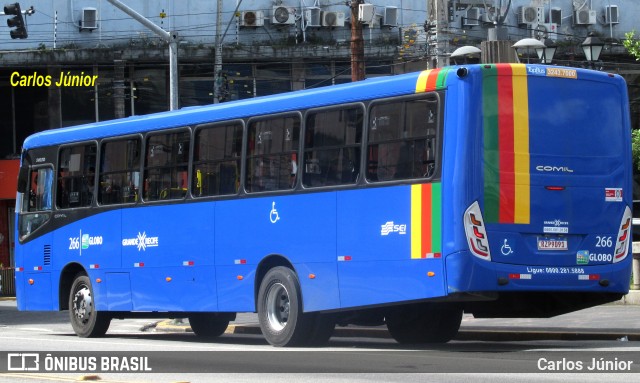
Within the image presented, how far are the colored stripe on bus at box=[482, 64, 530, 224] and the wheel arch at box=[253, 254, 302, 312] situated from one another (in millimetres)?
3587

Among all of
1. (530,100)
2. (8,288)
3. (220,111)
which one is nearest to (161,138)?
(220,111)

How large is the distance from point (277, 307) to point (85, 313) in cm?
523

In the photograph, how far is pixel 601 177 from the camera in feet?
53.0

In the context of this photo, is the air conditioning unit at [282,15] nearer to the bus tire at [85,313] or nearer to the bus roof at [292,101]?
the bus roof at [292,101]

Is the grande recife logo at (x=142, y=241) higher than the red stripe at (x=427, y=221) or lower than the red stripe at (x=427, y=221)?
lower

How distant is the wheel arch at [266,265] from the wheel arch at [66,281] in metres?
4.97

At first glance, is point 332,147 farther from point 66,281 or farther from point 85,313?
point 66,281

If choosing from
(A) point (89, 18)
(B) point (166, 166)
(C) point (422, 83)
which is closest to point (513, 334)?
(C) point (422, 83)

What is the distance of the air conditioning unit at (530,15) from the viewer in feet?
163

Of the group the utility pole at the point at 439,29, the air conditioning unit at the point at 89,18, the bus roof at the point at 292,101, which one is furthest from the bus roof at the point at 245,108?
the air conditioning unit at the point at 89,18

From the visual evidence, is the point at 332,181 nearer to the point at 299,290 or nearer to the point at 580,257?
the point at 299,290

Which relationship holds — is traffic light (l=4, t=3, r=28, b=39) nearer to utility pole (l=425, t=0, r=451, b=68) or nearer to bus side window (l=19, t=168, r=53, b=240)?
bus side window (l=19, t=168, r=53, b=240)

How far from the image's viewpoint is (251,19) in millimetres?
47625

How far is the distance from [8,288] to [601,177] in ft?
103
